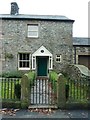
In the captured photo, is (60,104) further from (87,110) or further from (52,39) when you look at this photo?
(52,39)

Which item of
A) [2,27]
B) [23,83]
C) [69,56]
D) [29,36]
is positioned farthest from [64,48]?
[23,83]

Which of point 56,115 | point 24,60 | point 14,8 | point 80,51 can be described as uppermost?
point 14,8

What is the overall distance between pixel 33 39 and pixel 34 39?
102 millimetres

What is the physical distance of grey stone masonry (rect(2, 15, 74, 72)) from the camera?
80.5 ft

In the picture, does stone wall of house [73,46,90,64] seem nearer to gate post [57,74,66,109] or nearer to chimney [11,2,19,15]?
chimney [11,2,19,15]

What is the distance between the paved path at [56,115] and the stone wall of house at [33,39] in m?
15.5

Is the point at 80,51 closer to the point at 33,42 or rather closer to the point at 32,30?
the point at 33,42

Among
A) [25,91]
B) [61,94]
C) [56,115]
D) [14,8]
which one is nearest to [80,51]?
[14,8]

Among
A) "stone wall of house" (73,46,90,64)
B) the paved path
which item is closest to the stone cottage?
"stone wall of house" (73,46,90,64)

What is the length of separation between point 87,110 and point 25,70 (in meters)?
15.3

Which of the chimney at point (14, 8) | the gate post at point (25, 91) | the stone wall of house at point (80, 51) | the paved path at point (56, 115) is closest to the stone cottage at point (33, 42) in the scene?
the stone wall of house at point (80, 51)

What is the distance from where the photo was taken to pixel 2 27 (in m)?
24.6

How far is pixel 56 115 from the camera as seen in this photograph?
8.72 m

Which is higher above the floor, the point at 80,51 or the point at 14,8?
the point at 14,8
